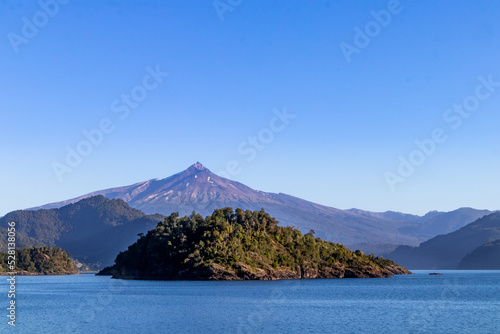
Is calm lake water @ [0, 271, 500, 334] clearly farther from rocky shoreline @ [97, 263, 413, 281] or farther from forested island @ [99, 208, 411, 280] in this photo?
forested island @ [99, 208, 411, 280]

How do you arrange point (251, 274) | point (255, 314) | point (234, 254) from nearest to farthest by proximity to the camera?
point (255, 314), point (251, 274), point (234, 254)

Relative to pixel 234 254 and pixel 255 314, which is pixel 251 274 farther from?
pixel 255 314

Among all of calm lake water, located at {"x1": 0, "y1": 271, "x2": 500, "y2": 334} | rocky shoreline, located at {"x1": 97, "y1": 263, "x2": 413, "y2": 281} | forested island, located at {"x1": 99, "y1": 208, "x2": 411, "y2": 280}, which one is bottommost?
calm lake water, located at {"x1": 0, "y1": 271, "x2": 500, "y2": 334}

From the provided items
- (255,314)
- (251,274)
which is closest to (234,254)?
(251,274)

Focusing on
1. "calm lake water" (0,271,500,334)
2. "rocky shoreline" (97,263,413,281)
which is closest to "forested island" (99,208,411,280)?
"rocky shoreline" (97,263,413,281)

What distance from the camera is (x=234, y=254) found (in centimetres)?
15675

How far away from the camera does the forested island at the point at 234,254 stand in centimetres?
15550

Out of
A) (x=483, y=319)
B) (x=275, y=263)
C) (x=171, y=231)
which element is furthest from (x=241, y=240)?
(x=483, y=319)

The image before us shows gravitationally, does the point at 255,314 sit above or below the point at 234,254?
below

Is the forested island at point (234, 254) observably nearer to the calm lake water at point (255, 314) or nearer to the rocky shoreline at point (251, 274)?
the rocky shoreline at point (251, 274)

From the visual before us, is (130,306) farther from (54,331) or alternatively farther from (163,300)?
(54,331)

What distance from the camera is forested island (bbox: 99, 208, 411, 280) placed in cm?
15550

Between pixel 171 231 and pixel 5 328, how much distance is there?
109220mm

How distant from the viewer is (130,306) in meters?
86.3
